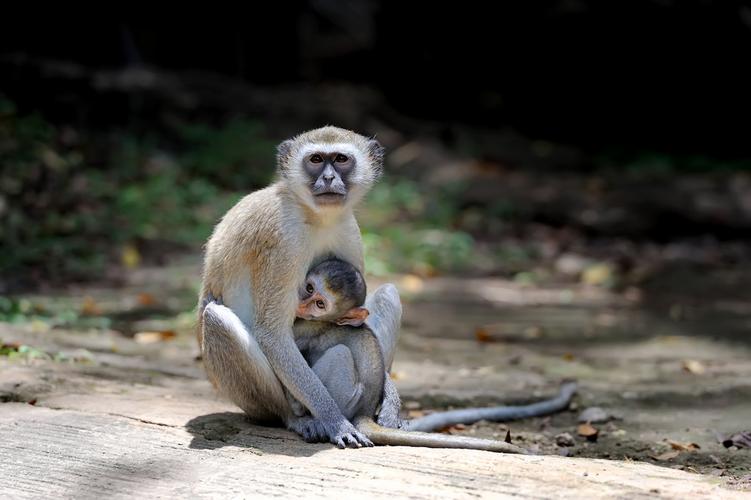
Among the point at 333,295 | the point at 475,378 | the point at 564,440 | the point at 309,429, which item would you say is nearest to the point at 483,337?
the point at 475,378

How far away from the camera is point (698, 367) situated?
291 inches

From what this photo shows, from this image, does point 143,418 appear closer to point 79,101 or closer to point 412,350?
point 412,350

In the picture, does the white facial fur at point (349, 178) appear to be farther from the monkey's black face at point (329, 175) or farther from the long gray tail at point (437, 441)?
the long gray tail at point (437, 441)

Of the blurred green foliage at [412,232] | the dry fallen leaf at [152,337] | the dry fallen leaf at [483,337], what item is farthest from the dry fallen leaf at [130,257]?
the dry fallen leaf at [483,337]

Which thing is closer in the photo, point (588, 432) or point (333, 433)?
point (333, 433)

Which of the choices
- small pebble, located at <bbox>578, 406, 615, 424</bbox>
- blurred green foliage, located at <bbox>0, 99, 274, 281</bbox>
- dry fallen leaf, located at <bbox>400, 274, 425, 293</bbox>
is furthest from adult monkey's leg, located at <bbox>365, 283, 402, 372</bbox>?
blurred green foliage, located at <bbox>0, 99, 274, 281</bbox>

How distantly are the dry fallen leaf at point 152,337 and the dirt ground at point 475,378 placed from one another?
0.02 metres

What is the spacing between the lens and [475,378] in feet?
23.7

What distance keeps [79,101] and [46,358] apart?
9023 mm

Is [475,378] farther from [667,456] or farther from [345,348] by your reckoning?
[345,348]

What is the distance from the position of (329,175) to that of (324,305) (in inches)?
26.8

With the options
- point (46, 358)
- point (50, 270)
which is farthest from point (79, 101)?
point (46, 358)

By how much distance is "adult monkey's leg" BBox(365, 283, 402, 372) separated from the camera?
214 inches

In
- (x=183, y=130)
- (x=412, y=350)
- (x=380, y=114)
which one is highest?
(x=380, y=114)
